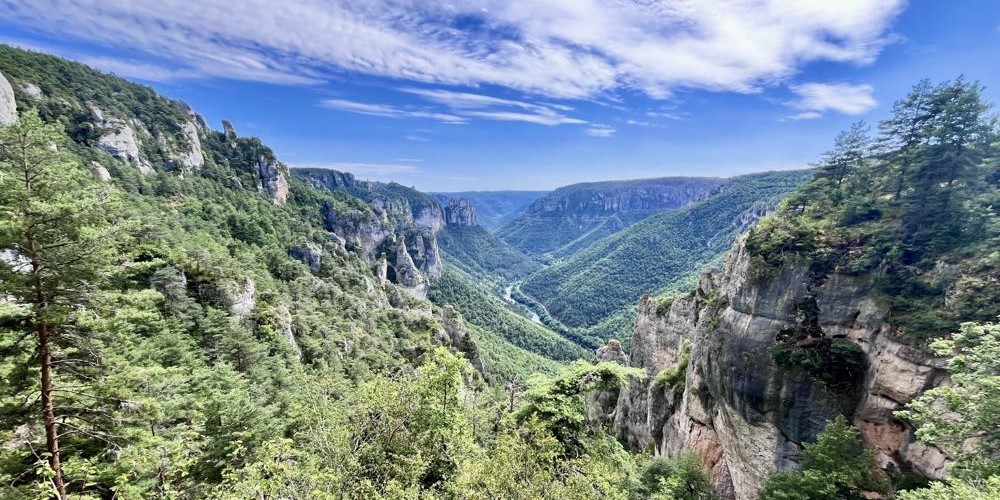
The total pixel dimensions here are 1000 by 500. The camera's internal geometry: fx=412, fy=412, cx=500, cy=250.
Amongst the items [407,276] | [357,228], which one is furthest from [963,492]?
[357,228]

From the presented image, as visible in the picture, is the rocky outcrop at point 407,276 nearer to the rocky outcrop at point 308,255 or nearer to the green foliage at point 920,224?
the rocky outcrop at point 308,255

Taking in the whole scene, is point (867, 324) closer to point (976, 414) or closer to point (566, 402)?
point (976, 414)

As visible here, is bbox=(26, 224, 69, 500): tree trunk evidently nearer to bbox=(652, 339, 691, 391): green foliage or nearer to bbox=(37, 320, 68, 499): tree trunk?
bbox=(37, 320, 68, 499): tree trunk

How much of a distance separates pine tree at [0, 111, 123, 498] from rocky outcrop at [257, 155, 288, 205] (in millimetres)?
121156

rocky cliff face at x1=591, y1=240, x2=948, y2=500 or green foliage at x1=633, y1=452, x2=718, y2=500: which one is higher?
rocky cliff face at x1=591, y1=240, x2=948, y2=500

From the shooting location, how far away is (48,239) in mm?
9812

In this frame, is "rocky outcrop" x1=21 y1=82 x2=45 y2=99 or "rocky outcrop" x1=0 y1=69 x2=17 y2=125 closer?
"rocky outcrop" x1=0 y1=69 x2=17 y2=125

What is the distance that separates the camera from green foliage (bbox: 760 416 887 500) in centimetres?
1788

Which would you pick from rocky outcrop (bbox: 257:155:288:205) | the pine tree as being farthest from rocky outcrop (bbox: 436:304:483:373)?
rocky outcrop (bbox: 257:155:288:205)

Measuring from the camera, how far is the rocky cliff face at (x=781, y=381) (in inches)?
789

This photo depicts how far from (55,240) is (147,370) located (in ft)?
12.8

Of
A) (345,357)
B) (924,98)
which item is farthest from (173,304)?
(924,98)

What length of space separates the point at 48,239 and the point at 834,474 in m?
28.1

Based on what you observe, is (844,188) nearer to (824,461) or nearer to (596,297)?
(824,461)
